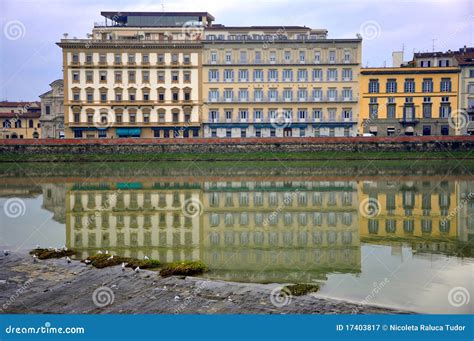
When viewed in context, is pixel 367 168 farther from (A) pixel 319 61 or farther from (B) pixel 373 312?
(B) pixel 373 312

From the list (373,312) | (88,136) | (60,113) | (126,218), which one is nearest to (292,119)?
(88,136)

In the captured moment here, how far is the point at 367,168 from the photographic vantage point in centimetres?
4969

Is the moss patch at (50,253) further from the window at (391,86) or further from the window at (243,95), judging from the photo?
the window at (391,86)

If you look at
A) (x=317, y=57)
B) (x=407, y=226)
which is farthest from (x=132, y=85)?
(x=407, y=226)

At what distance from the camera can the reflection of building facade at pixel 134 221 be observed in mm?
20406

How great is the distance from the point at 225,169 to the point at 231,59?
72.2ft

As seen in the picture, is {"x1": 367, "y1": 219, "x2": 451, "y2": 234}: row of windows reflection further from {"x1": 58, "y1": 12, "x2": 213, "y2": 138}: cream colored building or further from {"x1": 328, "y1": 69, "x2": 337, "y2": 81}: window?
{"x1": 58, "y1": 12, "x2": 213, "y2": 138}: cream colored building

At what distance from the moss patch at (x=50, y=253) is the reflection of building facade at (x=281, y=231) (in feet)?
16.0

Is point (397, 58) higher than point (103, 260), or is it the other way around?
point (397, 58)

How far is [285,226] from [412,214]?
7.12 metres

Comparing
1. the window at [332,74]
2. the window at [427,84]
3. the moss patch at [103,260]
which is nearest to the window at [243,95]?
the window at [332,74]

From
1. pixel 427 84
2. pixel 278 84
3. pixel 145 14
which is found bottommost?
pixel 427 84

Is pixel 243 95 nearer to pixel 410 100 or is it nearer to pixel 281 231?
pixel 410 100

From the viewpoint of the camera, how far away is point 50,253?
1872cm
